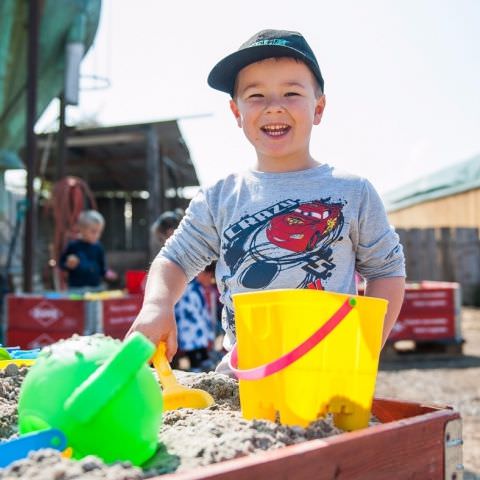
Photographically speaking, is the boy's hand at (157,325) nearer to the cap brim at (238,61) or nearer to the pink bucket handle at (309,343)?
the pink bucket handle at (309,343)

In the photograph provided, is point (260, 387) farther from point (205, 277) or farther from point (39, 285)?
point (39, 285)

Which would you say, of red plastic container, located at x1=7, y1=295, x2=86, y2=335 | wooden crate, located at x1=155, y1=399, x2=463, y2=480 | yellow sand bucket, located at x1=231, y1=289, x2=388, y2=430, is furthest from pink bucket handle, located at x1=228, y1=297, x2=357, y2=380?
red plastic container, located at x1=7, y1=295, x2=86, y2=335

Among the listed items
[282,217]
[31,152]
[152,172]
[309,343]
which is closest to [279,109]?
[282,217]

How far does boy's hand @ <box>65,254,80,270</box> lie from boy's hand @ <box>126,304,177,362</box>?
490 centimetres

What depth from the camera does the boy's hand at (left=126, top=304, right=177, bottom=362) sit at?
4.90ft

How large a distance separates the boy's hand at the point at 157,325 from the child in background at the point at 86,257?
492 centimetres

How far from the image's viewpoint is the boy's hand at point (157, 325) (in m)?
1.49

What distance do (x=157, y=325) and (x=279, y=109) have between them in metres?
0.70

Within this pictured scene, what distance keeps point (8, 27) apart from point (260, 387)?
810 centimetres

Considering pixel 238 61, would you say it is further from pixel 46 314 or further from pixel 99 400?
pixel 46 314

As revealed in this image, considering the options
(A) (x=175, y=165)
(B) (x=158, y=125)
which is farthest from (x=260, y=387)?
(A) (x=175, y=165)

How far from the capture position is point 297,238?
5.80ft

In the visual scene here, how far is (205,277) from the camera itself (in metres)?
5.47

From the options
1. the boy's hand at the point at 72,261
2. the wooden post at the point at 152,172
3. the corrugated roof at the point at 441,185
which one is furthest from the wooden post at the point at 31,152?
the corrugated roof at the point at 441,185
